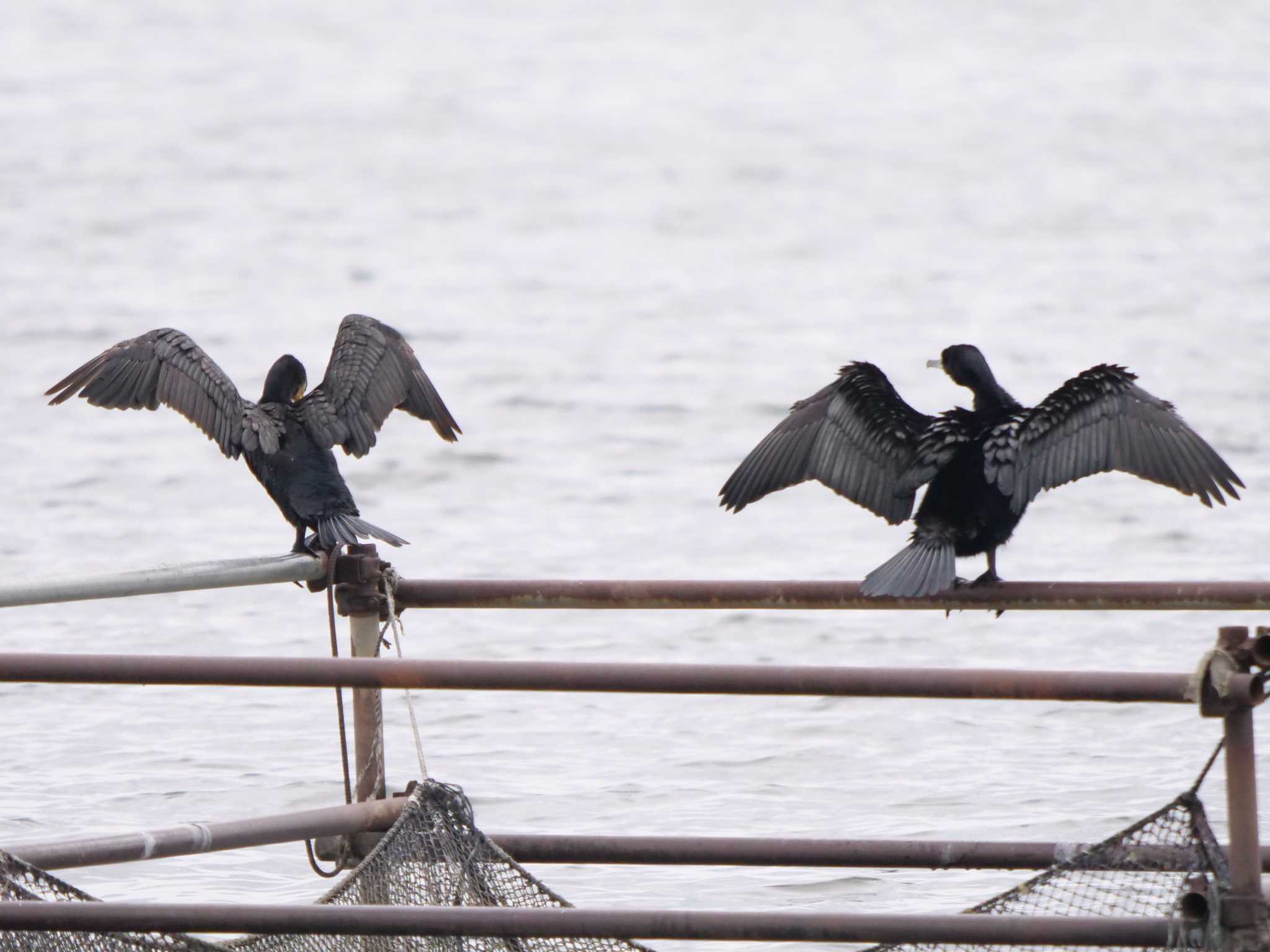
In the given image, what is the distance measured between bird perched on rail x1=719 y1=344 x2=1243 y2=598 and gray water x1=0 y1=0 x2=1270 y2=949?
163 centimetres

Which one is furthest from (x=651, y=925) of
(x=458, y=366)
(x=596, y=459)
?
(x=458, y=366)

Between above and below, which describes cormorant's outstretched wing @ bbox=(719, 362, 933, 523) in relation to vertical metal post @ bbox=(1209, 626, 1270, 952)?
above

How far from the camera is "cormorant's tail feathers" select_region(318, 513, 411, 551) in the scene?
5.01m

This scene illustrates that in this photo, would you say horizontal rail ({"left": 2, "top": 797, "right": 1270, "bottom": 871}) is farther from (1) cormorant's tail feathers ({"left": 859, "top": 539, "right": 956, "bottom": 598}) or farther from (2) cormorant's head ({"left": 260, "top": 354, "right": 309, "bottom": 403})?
(2) cormorant's head ({"left": 260, "top": 354, "right": 309, "bottom": 403})

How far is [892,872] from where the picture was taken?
6246 millimetres

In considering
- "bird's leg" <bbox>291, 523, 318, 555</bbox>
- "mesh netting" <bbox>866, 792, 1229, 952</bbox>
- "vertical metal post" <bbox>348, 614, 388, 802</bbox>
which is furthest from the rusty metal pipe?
"bird's leg" <bbox>291, 523, 318, 555</bbox>

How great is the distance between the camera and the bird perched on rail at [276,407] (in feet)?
17.7

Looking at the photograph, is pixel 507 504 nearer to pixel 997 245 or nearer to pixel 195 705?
pixel 195 705

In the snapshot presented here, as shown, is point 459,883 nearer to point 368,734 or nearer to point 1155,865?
point 368,734

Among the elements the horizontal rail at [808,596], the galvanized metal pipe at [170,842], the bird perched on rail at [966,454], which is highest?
the bird perched on rail at [966,454]

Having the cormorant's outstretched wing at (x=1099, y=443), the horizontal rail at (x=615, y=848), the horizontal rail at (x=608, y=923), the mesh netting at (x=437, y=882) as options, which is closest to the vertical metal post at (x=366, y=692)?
the horizontal rail at (x=615, y=848)

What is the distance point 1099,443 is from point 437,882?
1.69m

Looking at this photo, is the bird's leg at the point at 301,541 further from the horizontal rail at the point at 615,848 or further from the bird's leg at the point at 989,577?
the bird's leg at the point at 989,577

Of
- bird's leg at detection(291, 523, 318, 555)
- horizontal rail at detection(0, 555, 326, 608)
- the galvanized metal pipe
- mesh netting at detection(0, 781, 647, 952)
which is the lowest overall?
mesh netting at detection(0, 781, 647, 952)
